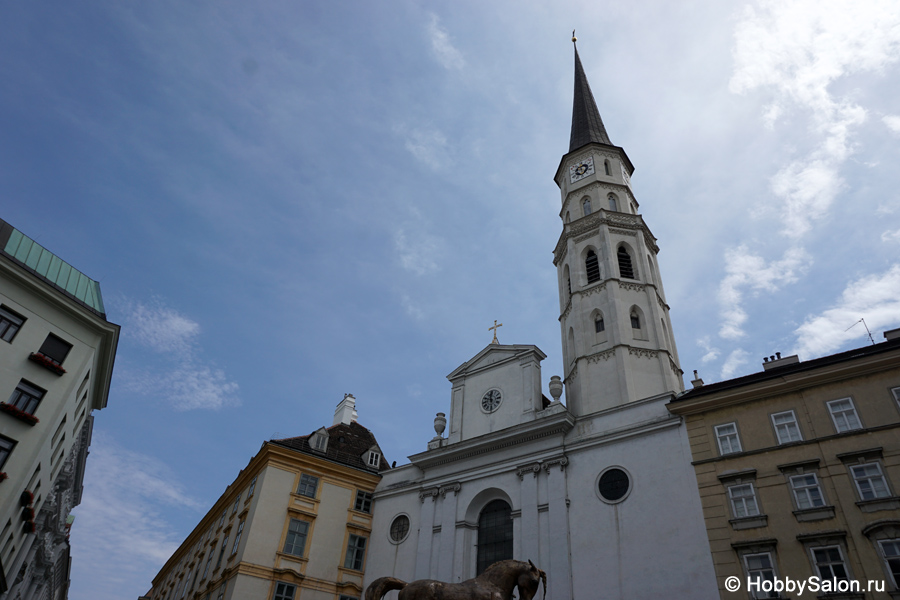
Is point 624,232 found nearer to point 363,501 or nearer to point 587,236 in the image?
point 587,236

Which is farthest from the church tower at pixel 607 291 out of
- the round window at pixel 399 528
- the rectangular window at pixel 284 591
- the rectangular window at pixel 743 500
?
the rectangular window at pixel 284 591

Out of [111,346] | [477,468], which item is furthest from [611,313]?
[111,346]

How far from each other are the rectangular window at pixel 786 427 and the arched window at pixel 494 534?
1310 cm

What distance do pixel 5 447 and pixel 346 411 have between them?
24.0m

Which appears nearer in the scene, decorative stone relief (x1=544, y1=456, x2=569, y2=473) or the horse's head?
the horse's head

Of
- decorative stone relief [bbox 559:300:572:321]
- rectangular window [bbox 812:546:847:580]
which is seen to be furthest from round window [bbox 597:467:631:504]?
decorative stone relief [bbox 559:300:572:321]

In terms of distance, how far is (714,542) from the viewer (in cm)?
2131

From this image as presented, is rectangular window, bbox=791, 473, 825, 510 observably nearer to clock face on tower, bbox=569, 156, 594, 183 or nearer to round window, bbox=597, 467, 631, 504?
round window, bbox=597, 467, 631, 504

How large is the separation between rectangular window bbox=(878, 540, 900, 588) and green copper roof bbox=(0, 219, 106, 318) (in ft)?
103

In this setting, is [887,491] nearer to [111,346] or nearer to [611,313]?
[611,313]

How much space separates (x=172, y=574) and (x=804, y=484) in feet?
177

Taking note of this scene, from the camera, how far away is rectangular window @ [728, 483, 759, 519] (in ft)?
69.6

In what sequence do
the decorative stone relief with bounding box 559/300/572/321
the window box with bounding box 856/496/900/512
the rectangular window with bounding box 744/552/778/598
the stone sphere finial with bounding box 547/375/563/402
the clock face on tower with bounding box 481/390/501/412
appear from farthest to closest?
the decorative stone relief with bounding box 559/300/572/321
the clock face on tower with bounding box 481/390/501/412
the stone sphere finial with bounding box 547/375/563/402
the rectangular window with bounding box 744/552/778/598
the window box with bounding box 856/496/900/512

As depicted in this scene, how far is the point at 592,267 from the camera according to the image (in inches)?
1467
